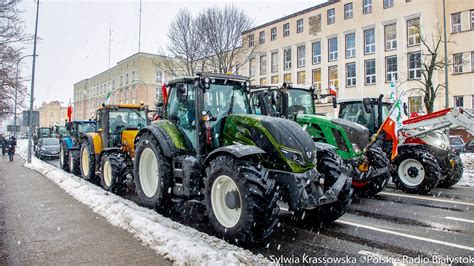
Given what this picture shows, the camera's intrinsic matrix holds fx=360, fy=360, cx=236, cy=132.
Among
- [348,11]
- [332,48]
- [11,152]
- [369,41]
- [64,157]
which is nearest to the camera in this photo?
[64,157]

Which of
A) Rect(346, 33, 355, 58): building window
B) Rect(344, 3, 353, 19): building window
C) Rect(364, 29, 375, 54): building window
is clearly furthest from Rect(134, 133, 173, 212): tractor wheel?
Rect(344, 3, 353, 19): building window

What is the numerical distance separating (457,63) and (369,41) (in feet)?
24.5

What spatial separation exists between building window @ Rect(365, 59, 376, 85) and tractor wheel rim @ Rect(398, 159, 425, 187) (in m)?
24.6

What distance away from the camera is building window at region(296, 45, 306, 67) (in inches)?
1499

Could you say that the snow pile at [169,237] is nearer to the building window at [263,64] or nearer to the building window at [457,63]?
the building window at [457,63]

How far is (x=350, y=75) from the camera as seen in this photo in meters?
34.3

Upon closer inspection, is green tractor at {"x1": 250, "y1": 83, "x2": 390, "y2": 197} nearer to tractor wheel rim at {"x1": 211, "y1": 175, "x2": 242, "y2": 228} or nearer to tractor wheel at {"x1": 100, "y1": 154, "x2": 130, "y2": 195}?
tractor wheel rim at {"x1": 211, "y1": 175, "x2": 242, "y2": 228}

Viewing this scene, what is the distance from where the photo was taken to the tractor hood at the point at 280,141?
5.47 meters

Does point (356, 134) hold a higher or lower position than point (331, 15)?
lower

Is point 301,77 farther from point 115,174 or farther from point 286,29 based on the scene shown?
point 115,174

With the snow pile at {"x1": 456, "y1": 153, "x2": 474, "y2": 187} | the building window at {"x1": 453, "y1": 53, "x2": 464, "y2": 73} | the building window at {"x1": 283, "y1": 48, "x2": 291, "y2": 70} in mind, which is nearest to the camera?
the snow pile at {"x1": 456, "y1": 153, "x2": 474, "y2": 187}

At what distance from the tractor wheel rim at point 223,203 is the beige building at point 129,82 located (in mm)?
41897

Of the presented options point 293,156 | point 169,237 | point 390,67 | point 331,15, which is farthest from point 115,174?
point 331,15

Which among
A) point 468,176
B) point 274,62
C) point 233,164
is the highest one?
point 274,62
